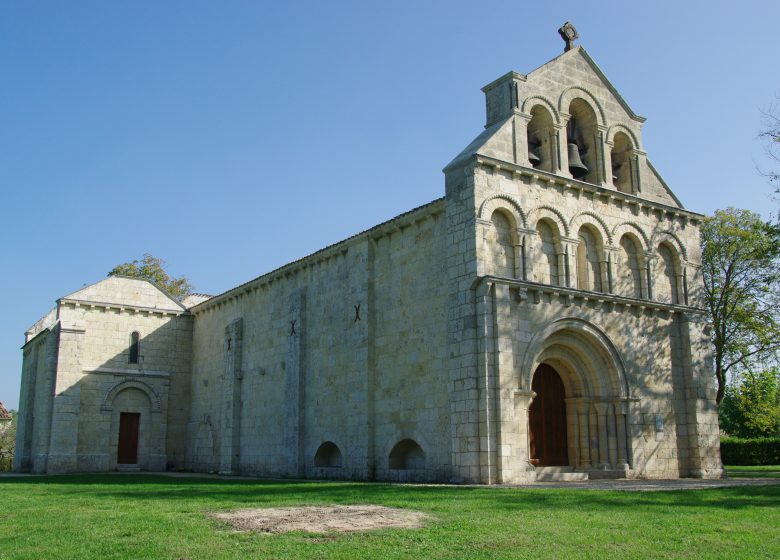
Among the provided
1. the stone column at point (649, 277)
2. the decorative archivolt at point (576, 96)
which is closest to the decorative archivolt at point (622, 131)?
the decorative archivolt at point (576, 96)

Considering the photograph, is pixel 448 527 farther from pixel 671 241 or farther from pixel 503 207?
pixel 671 241

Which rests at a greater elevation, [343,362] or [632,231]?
[632,231]

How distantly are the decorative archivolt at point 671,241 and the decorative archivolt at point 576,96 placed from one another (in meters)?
4.01

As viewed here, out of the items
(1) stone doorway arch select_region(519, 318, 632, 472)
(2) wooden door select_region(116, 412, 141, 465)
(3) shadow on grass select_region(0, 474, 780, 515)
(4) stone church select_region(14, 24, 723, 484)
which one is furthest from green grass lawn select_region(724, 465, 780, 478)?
(2) wooden door select_region(116, 412, 141, 465)

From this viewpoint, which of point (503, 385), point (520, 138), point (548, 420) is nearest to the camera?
point (503, 385)

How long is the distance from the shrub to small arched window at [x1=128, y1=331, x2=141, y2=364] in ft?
99.8

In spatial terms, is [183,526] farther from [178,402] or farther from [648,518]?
[178,402]

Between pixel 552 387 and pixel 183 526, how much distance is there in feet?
45.5

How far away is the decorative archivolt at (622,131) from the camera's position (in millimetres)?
24641

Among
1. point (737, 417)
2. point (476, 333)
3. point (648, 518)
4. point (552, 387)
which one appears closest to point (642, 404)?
point (552, 387)

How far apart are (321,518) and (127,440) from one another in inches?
993

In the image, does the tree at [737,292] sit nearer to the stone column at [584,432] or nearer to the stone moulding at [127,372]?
the stone column at [584,432]

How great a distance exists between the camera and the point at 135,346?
35656 mm

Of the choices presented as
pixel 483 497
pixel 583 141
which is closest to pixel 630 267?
pixel 583 141
